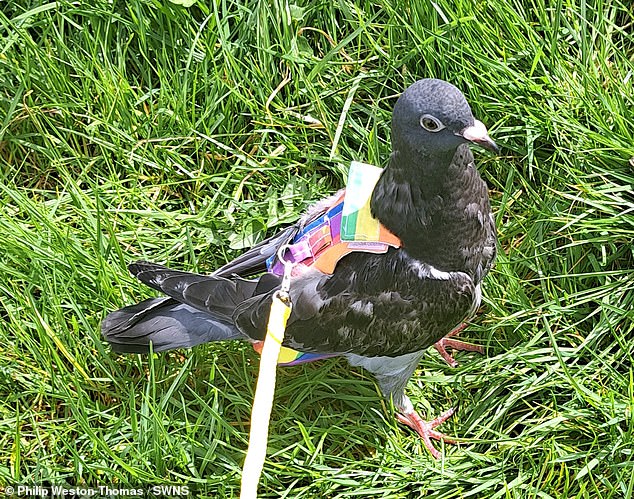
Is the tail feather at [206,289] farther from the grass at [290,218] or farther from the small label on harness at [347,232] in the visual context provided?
the grass at [290,218]

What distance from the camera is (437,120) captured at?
3.08 m

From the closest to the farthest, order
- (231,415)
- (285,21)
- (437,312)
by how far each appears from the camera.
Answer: (437,312) < (231,415) < (285,21)

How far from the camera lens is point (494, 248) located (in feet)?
12.0

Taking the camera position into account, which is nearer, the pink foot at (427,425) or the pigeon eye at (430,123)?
the pigeon eye at (430,123)

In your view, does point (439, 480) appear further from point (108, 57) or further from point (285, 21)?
point (108, 57)

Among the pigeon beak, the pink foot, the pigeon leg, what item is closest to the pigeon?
the pigeon beak

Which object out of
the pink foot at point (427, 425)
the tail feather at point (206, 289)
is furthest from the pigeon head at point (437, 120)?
Result: the pink foot at point (427, 425)

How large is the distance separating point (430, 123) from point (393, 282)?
685 millimetres

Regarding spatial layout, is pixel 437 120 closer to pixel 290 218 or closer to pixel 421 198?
pixel 421 198

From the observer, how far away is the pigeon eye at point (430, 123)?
3084 millimetres

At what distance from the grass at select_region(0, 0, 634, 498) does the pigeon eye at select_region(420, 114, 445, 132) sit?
3.71ft

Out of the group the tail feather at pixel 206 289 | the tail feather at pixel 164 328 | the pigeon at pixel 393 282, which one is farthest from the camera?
the tail feather at pixel 164 328

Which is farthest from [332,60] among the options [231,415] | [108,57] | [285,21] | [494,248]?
[231,415]

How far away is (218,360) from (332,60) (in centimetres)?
163
